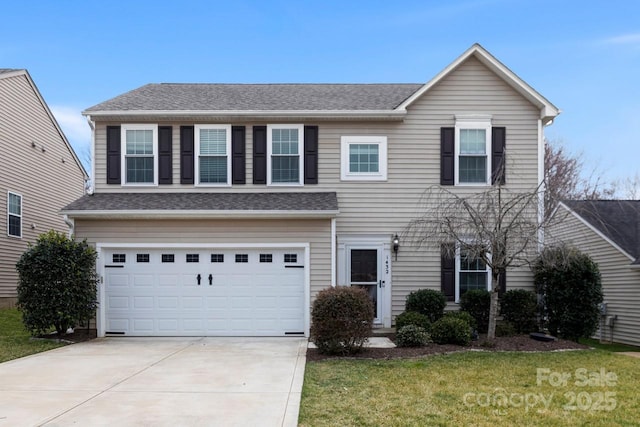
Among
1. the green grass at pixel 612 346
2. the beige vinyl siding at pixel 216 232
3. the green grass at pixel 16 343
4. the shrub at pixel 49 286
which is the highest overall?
the beige vinyl siding at pixel 216 232

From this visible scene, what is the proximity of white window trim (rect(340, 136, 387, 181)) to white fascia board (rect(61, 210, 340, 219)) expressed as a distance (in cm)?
160

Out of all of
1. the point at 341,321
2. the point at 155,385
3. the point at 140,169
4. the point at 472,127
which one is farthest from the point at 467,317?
the point at 140,169

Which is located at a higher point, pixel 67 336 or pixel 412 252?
pixel 412 252

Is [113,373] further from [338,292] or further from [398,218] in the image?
[398,218]

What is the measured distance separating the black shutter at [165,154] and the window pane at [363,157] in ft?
14.3

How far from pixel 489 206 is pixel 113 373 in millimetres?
7214

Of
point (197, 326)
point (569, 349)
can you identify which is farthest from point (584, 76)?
point (197, 326)

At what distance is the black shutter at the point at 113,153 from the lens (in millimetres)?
13453

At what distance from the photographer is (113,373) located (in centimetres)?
830

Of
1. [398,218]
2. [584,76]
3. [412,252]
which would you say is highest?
[584,76]

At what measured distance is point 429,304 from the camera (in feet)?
40.7

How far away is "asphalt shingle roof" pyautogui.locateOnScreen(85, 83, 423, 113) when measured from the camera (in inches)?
535

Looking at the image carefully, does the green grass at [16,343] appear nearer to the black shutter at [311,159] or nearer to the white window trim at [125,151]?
the white window trim at [125,151]

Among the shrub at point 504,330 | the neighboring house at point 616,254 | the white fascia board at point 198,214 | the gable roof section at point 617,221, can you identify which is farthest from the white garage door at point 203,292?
the gable roof section at point 617,221
